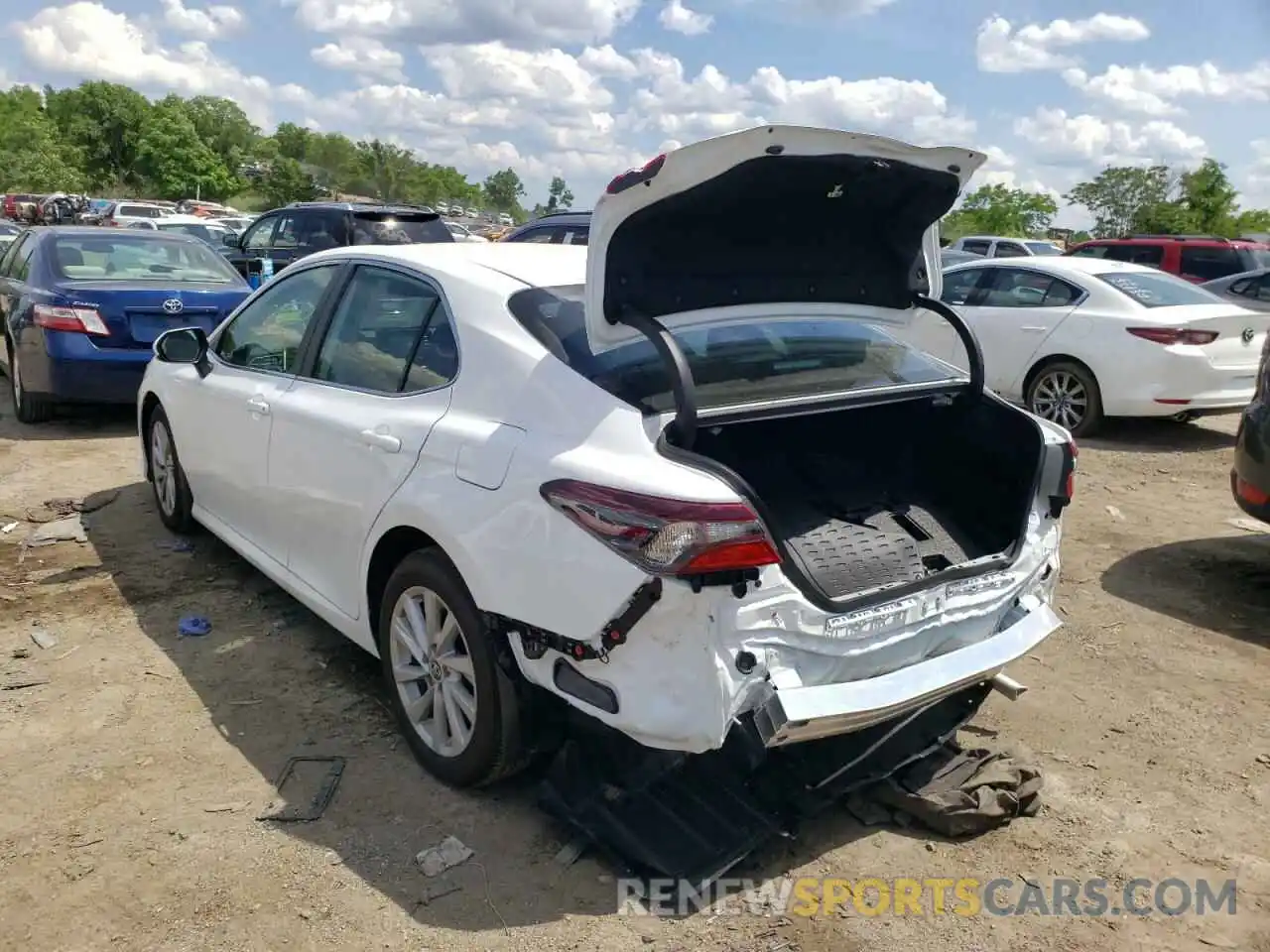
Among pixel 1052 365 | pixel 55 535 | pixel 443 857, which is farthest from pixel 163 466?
pixel 1052 365

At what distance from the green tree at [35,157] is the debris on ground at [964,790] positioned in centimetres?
7461

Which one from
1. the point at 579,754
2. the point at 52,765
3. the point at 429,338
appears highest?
the point at 429,338

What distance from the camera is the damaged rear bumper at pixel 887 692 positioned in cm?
266

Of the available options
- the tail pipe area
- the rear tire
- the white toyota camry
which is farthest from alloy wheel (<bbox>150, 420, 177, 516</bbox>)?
the tail pipe area

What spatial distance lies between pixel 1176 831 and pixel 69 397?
7807 millimetres

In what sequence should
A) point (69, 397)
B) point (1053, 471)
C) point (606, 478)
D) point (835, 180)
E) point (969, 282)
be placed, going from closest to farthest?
1. point (606, 478)
2. point (835, 180)
3. point (1053, 471)
4. point (69, 397)
5. point (969, 282)

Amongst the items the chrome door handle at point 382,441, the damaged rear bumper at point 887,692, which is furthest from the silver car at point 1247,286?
the chrome door handle at point 382,441

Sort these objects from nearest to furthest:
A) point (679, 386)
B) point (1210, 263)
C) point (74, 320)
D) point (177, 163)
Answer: point (679, 386)
point (74, 320)
point (1210, 263)
point (177, 163)

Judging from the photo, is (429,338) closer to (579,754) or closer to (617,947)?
(579,754)

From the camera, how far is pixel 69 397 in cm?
792

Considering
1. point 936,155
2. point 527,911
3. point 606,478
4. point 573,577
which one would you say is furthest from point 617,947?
point 936,155

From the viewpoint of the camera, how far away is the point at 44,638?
4500 millimetres

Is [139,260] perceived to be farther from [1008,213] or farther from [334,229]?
[1008,213]

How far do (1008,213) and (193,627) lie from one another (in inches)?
1859
